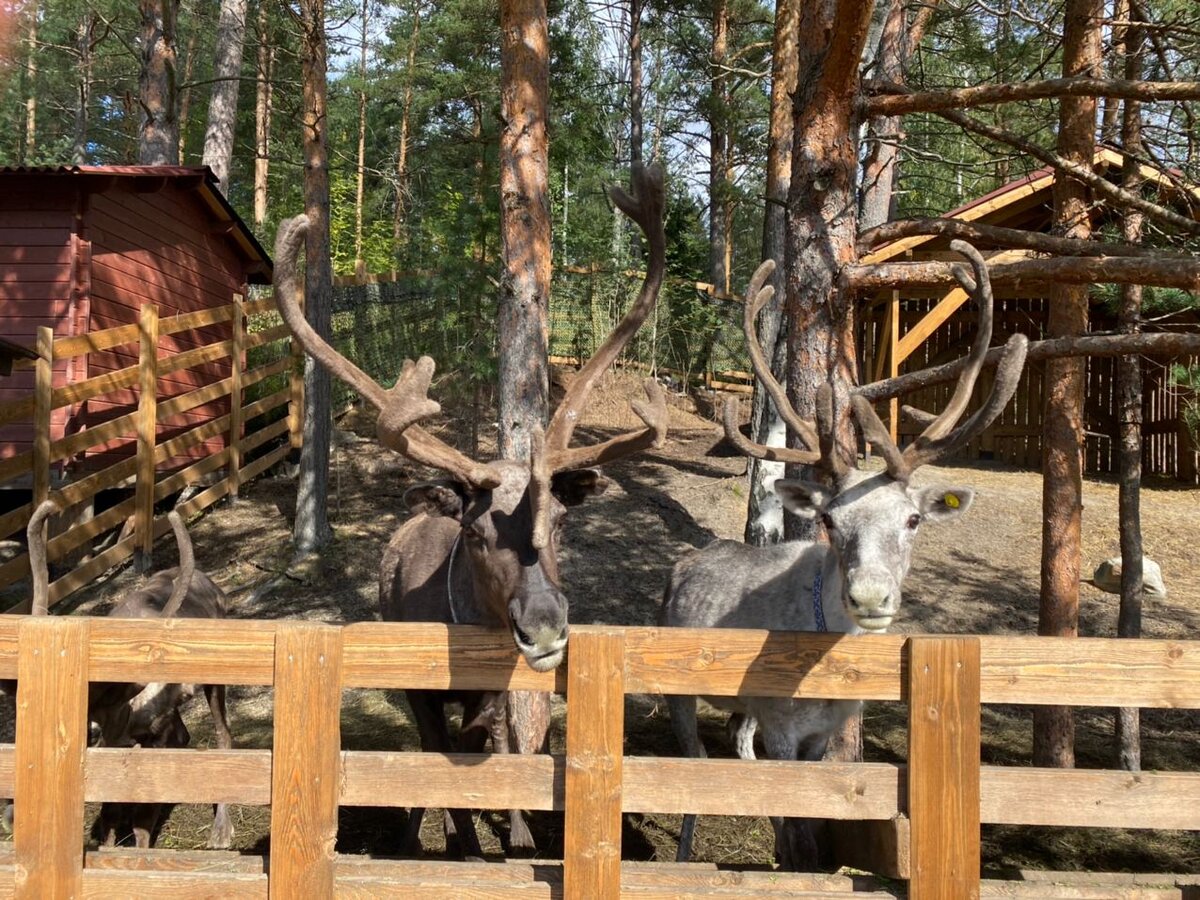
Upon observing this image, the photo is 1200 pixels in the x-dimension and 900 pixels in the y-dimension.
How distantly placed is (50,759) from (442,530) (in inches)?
91.6

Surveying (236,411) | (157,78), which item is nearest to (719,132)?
(157,78)

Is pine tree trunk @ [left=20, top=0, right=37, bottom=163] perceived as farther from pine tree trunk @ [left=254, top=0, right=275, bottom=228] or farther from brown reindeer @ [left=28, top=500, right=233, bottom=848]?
brown reindeer @ [left=28, top=500, right=233, bottom=848]

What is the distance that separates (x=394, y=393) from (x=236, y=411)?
10161 millimetres

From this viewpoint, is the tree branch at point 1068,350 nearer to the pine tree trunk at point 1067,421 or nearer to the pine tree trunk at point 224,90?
the pine tree trunk at point 1067,421

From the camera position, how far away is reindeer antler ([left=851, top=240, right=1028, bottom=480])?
4.18 meters

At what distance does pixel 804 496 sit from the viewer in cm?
464

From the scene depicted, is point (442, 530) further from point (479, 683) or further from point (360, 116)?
point (360, 116)

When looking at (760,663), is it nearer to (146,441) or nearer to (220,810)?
(220,810)

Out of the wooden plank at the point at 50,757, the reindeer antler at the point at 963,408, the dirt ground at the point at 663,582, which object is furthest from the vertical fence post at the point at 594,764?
the dirt ground at the point at 663,582

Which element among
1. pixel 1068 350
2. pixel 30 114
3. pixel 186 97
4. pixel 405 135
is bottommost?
pixel 1068 350

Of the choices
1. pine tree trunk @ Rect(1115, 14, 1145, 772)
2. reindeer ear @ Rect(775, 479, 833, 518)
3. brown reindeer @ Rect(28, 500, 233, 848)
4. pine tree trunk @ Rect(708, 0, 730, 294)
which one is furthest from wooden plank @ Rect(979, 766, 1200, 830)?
pine tree trunk @ Rect(708, 0, 730, 294)

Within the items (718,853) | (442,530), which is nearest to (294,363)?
(442,530)

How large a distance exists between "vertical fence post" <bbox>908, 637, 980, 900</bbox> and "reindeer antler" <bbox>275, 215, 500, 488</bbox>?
1907 mm

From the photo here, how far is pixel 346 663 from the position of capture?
3.56 metres
